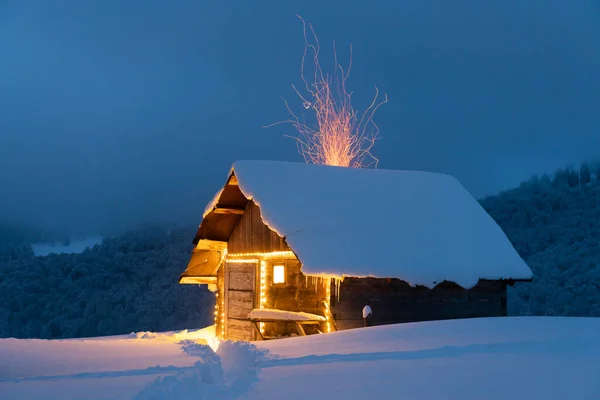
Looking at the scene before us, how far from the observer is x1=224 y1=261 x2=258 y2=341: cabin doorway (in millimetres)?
17938

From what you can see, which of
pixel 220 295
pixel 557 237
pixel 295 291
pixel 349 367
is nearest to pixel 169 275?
pixel 557 237

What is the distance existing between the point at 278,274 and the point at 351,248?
3131 mm

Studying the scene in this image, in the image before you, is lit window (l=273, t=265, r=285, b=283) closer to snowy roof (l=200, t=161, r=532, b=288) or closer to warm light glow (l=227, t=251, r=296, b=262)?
warm light glow (l=227, t=251, r=296, b=262)

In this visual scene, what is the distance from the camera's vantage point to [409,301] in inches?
594

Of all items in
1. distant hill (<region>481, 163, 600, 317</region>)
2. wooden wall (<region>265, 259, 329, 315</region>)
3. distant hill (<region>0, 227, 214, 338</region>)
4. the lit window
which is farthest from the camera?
distant hill (<region>0, 227, 214, 338</region>)

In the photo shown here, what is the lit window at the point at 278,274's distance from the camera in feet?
54.5

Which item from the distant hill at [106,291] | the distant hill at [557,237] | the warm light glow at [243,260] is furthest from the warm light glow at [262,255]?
the distant hill at [106,291]

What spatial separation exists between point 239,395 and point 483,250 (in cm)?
1161

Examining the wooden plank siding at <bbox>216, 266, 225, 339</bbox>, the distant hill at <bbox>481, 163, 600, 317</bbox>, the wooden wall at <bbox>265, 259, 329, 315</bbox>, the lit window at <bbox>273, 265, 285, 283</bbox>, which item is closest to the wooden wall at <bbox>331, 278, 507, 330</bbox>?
the wooden wall at <bbox>265, 259, 329, 315</bbox>

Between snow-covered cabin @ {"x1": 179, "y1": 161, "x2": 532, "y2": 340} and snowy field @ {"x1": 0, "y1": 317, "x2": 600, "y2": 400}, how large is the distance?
13.0 feet

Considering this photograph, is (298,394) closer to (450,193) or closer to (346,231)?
(346,231)

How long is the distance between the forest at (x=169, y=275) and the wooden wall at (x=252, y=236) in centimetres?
3051

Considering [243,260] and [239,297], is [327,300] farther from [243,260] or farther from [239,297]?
[239,297]

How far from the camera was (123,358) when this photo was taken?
9.00 metres
